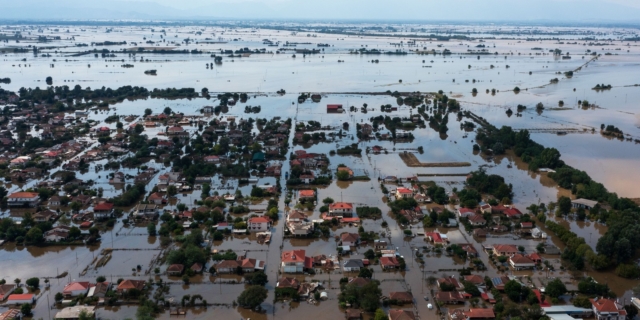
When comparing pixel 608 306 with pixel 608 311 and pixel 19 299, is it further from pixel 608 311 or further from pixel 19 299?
pixel 19 299

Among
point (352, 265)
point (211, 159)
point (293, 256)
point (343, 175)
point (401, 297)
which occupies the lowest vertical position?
A: point (401, 297)

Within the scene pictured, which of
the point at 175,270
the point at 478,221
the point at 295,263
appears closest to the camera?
the point at 175,270

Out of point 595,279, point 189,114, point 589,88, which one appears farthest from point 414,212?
point 589,88

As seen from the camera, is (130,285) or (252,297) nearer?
(252,297)

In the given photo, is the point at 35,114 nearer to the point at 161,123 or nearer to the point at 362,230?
the point at 161,123

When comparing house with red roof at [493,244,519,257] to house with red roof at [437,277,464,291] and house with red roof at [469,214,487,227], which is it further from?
house with red roof at [437,277,464,291]

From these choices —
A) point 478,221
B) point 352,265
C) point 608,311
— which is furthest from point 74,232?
point 608,311

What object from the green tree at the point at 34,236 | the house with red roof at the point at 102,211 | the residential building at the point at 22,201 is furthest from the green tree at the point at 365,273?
the residential building at the point at 22,201
